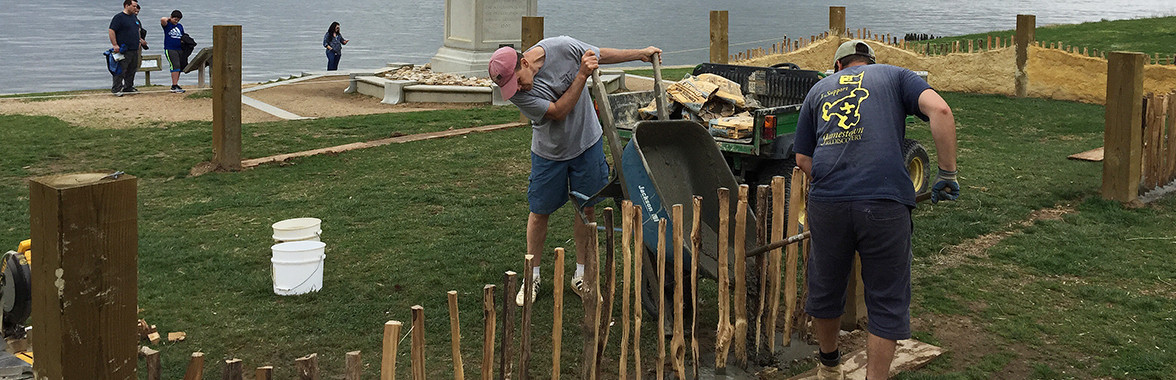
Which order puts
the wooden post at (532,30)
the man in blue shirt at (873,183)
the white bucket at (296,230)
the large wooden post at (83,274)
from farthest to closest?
the wooden post at (532,30) → the white bucket at (296,230) → the man in blue shirt at (873,183) → the large wooden post at (83,274)

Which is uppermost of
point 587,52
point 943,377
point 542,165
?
point 587,52

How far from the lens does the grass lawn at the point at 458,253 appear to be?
212 inches

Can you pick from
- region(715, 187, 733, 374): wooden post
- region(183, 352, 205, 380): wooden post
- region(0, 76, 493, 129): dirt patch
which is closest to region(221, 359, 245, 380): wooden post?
region(183, 352, 205, 380): wooden post

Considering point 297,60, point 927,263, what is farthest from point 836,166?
point 297,60

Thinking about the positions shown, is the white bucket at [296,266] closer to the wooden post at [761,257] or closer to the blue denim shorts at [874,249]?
the wooden post at [761,257]

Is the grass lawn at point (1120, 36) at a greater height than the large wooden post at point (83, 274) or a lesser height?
greater

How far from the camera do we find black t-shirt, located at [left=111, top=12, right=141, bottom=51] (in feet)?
54.5

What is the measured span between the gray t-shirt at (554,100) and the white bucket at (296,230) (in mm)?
1595

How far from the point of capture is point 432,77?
17641 millimetres

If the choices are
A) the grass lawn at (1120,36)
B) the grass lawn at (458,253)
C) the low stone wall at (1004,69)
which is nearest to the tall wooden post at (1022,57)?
the low stone wall at (1004,69)

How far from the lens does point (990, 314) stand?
597cm

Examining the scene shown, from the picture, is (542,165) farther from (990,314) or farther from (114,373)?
(114,373)

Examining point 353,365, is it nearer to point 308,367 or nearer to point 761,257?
point 308,367

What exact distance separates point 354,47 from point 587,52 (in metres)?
38.1
